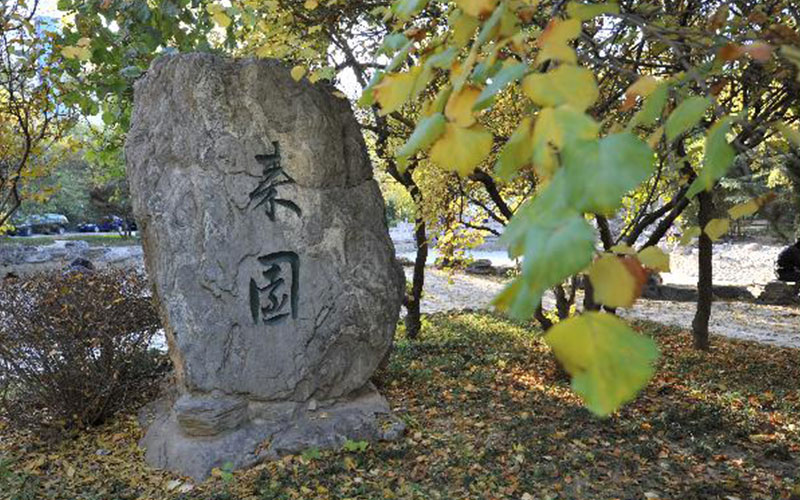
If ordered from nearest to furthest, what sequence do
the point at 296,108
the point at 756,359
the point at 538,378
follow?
1. the point at 296,108
2. the point at 538,378
3. the point at 756,359

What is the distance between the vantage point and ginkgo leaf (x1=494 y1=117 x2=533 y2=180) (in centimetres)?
91

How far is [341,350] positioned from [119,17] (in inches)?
113

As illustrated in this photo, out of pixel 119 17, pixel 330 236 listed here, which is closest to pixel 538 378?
pixel 330 236

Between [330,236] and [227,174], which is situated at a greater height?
[227,174]

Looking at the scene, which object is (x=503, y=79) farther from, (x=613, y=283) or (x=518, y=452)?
(x=518, y=452)

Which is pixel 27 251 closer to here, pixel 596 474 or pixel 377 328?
pixel 377 328

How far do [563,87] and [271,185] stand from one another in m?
3.67

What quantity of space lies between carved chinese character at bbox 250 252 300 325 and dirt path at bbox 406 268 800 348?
12.5 ft

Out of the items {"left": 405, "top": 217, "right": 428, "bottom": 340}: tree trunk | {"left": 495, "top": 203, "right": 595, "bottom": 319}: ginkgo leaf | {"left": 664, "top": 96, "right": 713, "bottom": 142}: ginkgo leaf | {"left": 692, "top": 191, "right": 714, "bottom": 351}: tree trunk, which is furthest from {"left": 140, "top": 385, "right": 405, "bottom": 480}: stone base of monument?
{"left": 692, "top": 191, "right": 714, "bottom": 351}: tree trunk

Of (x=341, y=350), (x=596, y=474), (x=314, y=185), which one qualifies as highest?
(x=314, y=185)

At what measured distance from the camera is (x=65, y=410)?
4.60 metres

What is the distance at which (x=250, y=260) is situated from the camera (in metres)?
4.25

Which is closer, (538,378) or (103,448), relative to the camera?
(103,448)

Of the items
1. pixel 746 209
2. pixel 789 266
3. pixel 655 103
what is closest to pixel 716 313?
pixel 789 266
